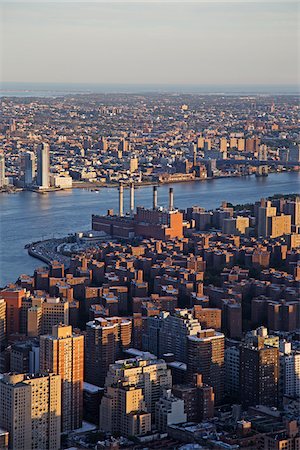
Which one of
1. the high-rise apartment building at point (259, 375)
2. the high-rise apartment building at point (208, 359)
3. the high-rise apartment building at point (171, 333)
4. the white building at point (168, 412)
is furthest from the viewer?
the high-rise apartment building at point (171, 333)

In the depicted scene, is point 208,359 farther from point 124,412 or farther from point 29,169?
point 29,169

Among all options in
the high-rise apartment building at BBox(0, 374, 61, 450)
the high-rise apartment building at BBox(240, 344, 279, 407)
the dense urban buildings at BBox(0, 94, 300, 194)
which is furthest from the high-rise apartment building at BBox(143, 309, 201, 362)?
the dense urban buildings at BBox(0, 94, 300, 194)

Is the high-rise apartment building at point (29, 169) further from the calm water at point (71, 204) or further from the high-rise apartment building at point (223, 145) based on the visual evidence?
the high-rise apartment building at point (223, 145)

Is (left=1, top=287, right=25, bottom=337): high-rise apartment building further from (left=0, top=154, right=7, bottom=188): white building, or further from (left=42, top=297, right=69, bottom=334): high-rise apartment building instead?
(left=0, top=154, right=7, bottom=188): white building

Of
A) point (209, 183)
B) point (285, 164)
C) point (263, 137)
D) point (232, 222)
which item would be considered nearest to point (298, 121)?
point (263, 137)

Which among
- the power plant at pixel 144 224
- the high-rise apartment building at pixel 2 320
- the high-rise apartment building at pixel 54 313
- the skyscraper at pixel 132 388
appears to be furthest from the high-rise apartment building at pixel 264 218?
the skyscraper at pixel 132 388

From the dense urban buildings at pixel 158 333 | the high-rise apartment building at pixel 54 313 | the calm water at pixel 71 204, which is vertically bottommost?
the calm water at pixel 71 204
